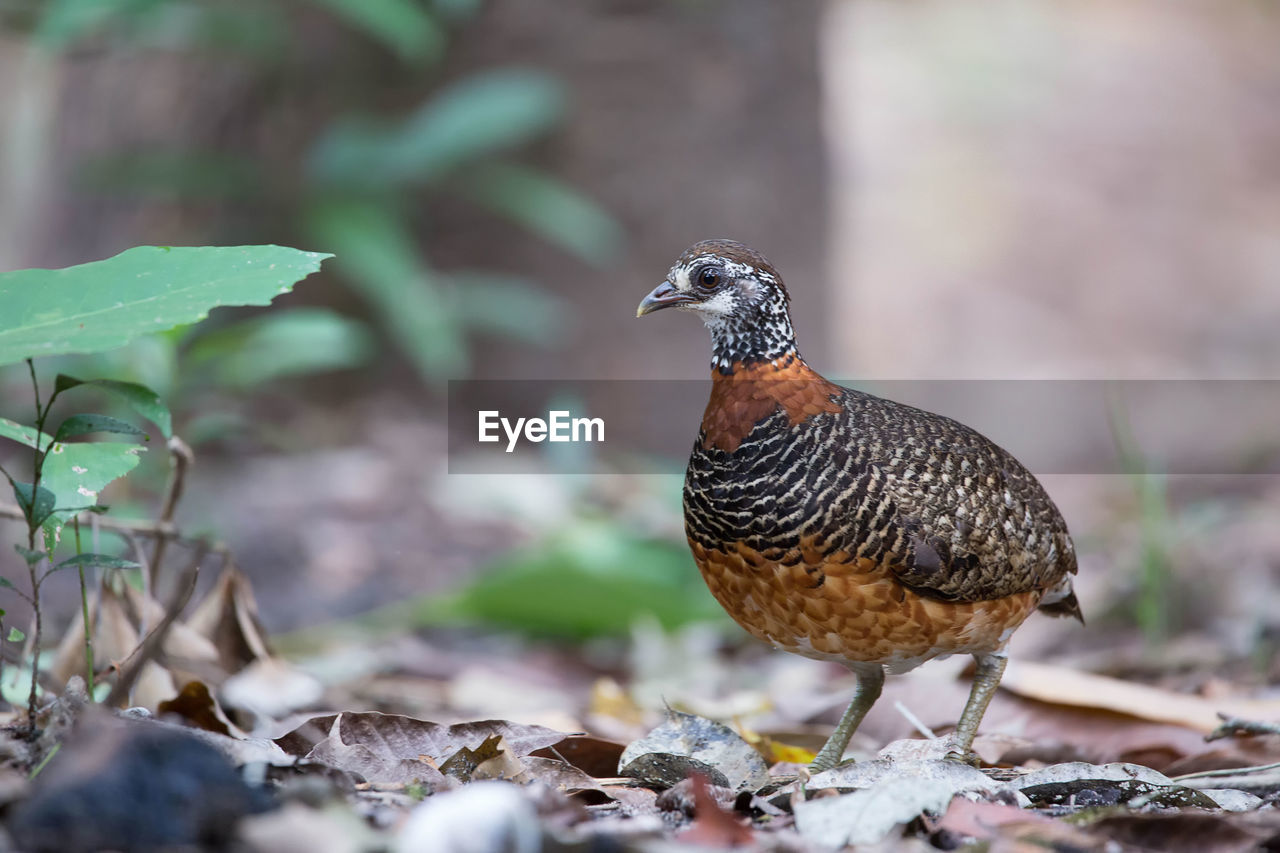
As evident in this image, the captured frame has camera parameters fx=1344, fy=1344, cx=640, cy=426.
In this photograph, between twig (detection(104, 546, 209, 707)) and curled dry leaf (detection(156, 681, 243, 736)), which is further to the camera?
curled dry leaf (detection(156, 681, 243, 736))

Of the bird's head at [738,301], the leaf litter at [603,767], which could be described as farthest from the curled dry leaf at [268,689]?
the bird's head at [738,301]

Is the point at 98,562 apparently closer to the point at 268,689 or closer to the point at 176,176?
the point at 268,689

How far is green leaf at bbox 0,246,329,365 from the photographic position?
2.53 m

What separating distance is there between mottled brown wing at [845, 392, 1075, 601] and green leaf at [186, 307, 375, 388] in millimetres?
1962

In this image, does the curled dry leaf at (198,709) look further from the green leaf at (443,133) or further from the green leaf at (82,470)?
the green leaf at (443,133)

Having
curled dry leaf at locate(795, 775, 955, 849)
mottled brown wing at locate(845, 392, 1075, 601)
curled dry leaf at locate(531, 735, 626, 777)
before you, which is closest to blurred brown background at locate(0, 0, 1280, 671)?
mottled brown wing at locate(845, 392, 1075, 601)

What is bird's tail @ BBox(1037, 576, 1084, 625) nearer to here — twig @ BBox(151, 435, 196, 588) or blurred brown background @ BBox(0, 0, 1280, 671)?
blurred brown background @ BBox(0, 0, 1280, 671)

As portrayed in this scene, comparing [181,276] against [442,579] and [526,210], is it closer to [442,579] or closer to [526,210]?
[442,579]

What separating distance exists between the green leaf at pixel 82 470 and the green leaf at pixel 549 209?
17.9 ft

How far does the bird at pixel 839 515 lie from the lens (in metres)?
3.28

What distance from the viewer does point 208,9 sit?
8.04 meters

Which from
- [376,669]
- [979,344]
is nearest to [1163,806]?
[376,669]

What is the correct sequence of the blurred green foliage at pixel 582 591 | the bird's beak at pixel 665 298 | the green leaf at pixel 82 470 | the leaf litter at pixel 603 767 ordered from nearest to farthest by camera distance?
the leaf litter at pixel 603 767 → the green leaf at pixel 82 470 → the bird's beak at pixel 665 298 → the blurred green foliage at pixel 582 591

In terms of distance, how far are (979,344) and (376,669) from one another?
33.6ft
